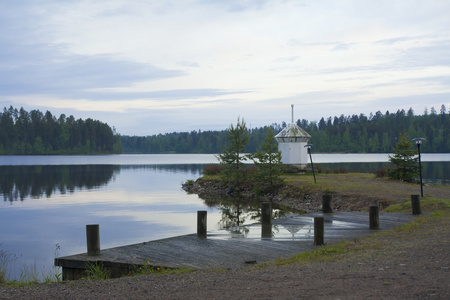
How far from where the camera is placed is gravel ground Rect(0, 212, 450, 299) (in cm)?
679

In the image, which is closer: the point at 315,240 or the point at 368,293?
the point at 368,293

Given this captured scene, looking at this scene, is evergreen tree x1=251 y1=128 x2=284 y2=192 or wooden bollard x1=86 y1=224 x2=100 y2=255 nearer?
wooden bollard x1=86 y1=224 x2=100 y2=255

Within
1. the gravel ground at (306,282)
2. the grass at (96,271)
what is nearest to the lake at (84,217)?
the grass at (96,271)

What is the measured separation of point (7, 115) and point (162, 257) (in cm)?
15530

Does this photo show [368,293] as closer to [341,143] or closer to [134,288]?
[134,288]

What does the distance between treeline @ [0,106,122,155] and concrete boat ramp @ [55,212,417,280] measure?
146m

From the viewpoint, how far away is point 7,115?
5842 inches

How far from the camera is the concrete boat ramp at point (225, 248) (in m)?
10.6

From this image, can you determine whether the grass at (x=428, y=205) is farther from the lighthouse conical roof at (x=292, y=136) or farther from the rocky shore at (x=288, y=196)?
the lighthouse conical roof at (x=292, y=136)

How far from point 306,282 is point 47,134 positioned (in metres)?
156

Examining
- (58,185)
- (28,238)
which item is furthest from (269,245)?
(58,185)

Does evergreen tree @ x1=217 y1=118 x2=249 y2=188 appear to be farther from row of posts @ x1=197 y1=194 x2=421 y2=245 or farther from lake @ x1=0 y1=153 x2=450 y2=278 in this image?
row of posts @ x1=197 y1=194 x2=421 y2=245

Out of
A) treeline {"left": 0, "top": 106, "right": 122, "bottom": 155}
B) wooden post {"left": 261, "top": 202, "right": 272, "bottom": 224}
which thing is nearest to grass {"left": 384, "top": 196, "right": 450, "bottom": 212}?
wooden post {"left": 261, "top": 202, "right": 272, "bottom": 224}

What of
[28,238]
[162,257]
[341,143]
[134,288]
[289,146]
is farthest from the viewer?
[341,143]
